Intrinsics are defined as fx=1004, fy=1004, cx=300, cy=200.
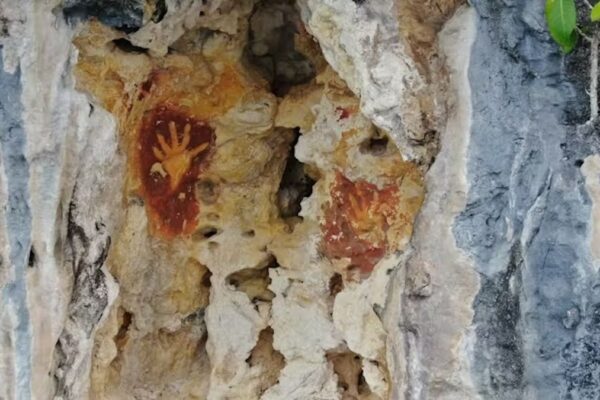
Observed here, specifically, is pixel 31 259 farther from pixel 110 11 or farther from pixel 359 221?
pixel 359 221

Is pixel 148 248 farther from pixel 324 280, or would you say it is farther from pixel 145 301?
pixel 324 280

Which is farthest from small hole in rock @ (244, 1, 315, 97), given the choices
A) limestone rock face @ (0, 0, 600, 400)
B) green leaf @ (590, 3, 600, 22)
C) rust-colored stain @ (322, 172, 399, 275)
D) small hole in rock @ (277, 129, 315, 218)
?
green leaf @ (590, 3, 600, 22)

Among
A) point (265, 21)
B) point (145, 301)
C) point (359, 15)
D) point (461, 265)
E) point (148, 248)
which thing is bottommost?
point (145, 301)

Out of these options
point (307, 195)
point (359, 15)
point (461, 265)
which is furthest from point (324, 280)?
point (359, 15)

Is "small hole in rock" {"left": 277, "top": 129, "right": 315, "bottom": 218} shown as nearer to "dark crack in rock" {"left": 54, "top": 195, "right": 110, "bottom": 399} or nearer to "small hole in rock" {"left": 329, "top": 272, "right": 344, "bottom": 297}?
"small hole in rock" {"left": 329, "top": 272, "right": 344, "bottom": 297}

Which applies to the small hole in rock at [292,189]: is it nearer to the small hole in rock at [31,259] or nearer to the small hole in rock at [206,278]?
the small hole in rock at [206,278]

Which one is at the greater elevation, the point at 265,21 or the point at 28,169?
the point at 265,21

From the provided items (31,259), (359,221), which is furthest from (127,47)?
(359,221)


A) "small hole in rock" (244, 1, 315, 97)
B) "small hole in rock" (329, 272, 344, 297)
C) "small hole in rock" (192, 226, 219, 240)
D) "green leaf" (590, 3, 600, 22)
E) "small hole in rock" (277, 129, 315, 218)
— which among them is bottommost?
"small hole in rock" (329, 272, 344, 297)
